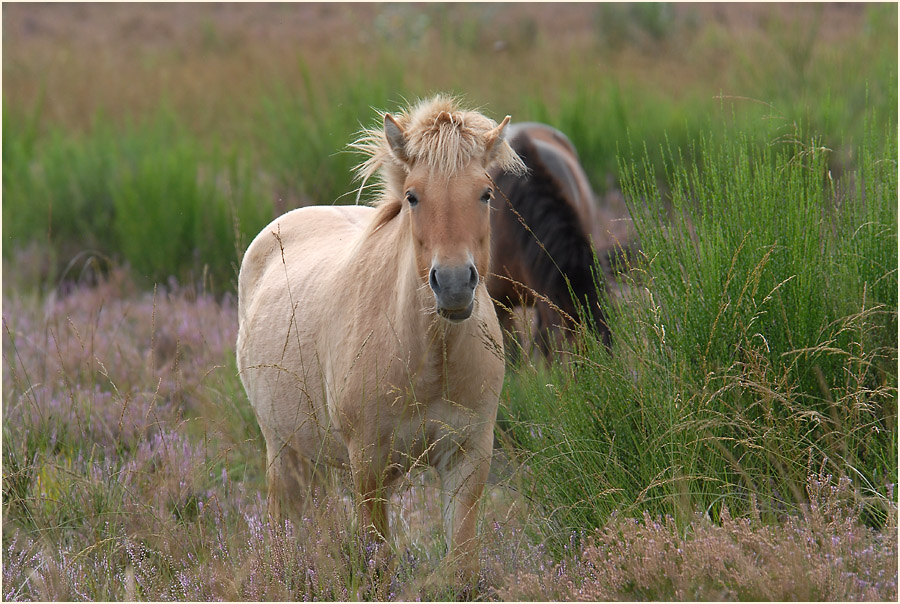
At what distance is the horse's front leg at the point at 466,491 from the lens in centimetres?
296

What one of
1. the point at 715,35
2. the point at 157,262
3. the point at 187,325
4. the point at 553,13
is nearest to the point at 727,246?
the point at 187,325

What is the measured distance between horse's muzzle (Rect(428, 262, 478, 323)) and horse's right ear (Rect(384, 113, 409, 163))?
0.60 metres

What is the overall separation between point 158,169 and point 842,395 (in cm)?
685

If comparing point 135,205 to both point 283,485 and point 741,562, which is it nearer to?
point 283,485

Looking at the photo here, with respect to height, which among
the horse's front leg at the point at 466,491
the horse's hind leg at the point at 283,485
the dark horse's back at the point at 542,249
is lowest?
the horse's hind leg at the point at 283,485

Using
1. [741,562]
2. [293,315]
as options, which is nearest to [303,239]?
[293,315]

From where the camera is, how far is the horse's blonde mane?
9.59 ft

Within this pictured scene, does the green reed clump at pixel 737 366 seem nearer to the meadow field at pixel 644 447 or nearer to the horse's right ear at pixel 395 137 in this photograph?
the meadow field at pixel 644 447

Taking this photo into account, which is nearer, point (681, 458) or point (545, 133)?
point (681, 458)

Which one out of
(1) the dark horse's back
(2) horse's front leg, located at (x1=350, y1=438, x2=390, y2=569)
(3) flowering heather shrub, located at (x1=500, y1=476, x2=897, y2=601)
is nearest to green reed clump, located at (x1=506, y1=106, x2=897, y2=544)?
(3) flowering heather shrub, located at (x1=500, y1=476, x2=897, y2=601)

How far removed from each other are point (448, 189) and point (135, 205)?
581cm

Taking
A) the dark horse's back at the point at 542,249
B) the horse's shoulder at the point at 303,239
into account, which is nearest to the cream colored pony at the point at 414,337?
the horse's shoulder at the point at 303,239

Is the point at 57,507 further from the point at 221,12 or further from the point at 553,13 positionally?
the point at 221,12

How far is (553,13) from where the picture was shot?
27688mm
